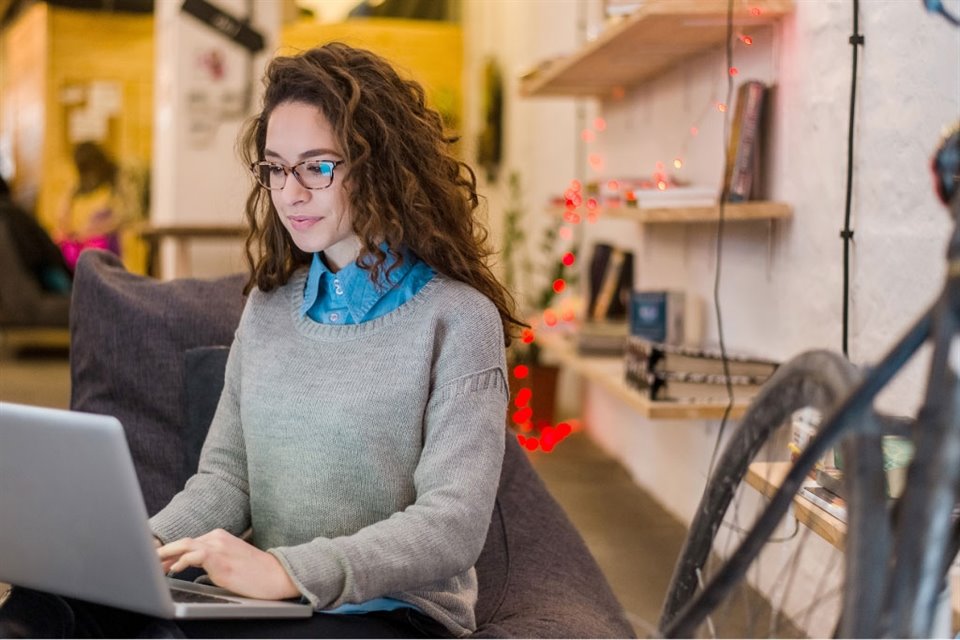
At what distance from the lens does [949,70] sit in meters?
2.06

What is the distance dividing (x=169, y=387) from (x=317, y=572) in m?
0.77

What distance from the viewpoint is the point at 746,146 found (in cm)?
295

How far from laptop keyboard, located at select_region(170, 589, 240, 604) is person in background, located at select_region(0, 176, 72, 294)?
6592 mm

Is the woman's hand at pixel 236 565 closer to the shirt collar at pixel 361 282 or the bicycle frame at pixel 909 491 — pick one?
the shirt collar at pixel 361 282

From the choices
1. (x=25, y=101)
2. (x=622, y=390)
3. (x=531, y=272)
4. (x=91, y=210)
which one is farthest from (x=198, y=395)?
(x=25, y=101)

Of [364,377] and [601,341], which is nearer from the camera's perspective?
[364,377]

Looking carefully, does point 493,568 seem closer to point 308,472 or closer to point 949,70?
point 308,472

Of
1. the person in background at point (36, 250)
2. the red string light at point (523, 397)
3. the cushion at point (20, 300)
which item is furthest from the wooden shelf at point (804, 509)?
the person in background at point (36, 250)

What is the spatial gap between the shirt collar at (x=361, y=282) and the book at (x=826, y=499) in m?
0.57

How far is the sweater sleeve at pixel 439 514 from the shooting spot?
1.31 metres

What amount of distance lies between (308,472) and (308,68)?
50cm

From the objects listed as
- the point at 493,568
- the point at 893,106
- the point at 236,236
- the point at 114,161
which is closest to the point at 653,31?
the point at 893,106

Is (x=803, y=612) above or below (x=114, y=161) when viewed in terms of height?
below

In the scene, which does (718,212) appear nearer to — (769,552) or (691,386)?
(691,386)
